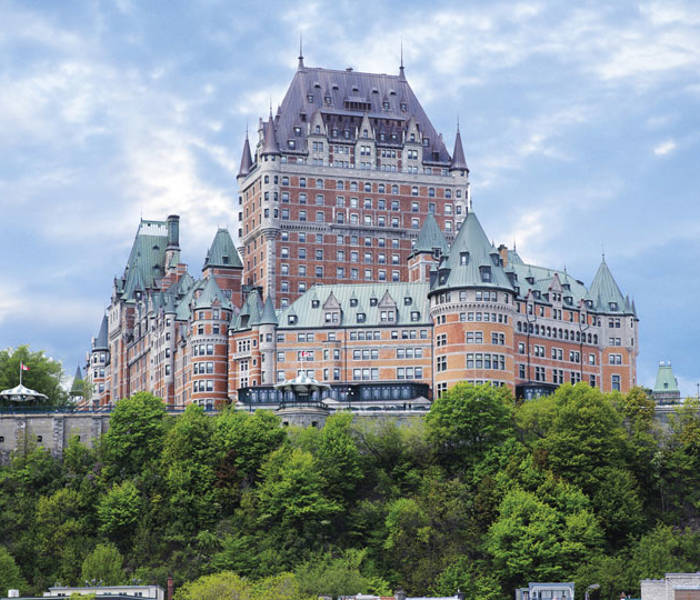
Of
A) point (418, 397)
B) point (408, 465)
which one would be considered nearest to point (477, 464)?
point (408, 465)

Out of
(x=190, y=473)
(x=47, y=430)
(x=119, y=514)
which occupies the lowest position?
(x=119, y=514)

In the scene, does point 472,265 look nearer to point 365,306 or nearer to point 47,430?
point 365,306

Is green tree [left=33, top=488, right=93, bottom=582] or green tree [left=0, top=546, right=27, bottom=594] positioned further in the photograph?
green tree [left=33, top=488, right=93, bottom=582]

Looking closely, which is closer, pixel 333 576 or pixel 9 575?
pixel 333 576

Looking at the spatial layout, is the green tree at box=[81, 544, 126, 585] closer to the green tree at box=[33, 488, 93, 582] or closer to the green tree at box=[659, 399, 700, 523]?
the green tree at box=[33, 488, 93, 582]

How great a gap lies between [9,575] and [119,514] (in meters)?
14.6

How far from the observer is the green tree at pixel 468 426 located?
169625 mm

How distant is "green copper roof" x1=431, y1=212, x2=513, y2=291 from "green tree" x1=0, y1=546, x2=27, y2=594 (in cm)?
6065

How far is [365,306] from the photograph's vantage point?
196 meters

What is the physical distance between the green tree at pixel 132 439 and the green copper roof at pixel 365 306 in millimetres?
27611

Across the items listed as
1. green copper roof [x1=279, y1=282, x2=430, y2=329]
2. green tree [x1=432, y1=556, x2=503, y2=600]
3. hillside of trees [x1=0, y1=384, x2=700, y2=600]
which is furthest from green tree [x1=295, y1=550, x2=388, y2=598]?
green copper roof [x1=279, y1=282, x2=430, y2=329]

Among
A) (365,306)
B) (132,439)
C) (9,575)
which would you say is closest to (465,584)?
(132,439)

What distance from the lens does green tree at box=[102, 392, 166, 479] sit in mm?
171000

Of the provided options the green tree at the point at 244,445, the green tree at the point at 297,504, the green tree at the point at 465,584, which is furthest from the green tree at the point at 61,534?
the green tree at the point at 465,584
